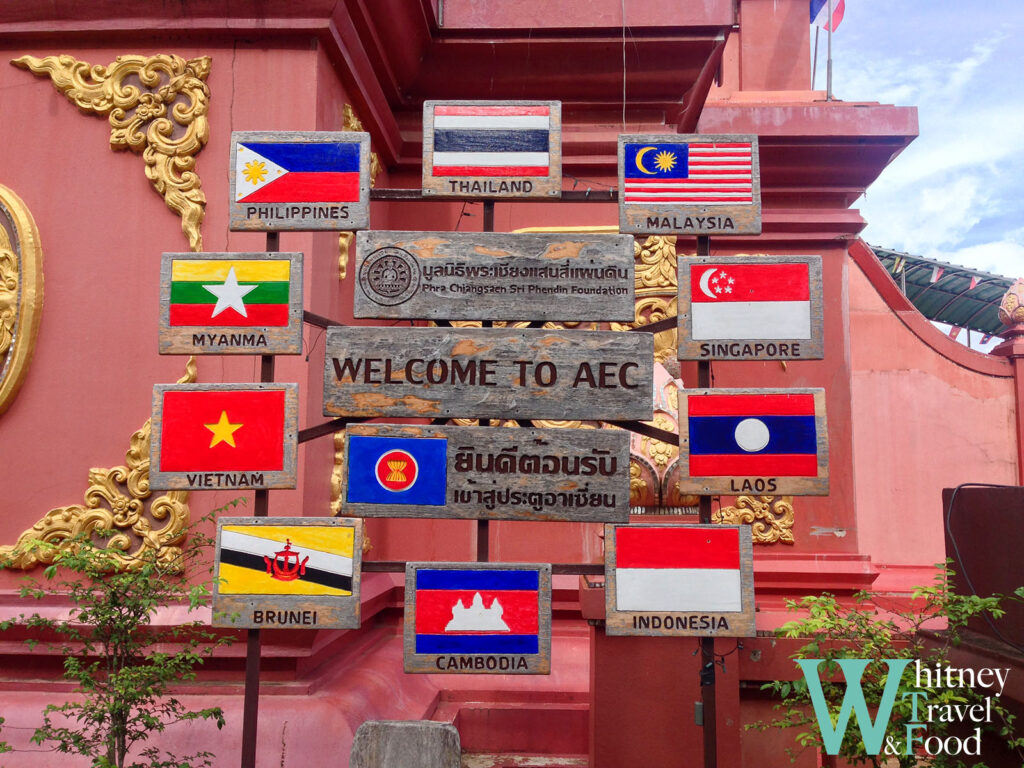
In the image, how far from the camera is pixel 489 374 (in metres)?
2.98

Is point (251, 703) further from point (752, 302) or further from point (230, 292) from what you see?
point (752, 302)

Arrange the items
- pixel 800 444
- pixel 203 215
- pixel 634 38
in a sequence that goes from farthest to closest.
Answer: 1. pixel 634 38
2. pixel 203 215
3. pixel 800 444

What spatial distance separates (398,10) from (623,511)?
10.6 ft

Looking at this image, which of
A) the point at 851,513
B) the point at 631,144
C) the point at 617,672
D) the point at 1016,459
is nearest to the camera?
the point at 631,144

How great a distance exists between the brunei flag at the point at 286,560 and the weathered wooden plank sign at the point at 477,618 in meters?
0.27

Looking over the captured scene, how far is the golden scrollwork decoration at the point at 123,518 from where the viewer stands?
3.61 metres

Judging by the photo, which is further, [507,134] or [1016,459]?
[1016,459]

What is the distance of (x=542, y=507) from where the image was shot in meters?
2.91

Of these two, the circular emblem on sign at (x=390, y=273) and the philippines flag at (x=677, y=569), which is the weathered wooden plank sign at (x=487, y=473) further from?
the circular emblem on sign at (x=390, y=273)

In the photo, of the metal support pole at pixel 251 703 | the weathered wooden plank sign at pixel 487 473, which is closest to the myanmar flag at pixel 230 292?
the weathered wooden plank sign at pixel 487 473

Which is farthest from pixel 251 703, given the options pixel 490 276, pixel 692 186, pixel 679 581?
pixel 692 186

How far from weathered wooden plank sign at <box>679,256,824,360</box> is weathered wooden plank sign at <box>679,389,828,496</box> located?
6.2 inches

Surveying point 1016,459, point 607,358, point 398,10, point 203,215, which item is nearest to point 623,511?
point 607,358

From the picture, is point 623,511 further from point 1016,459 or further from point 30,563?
point 1016,459
